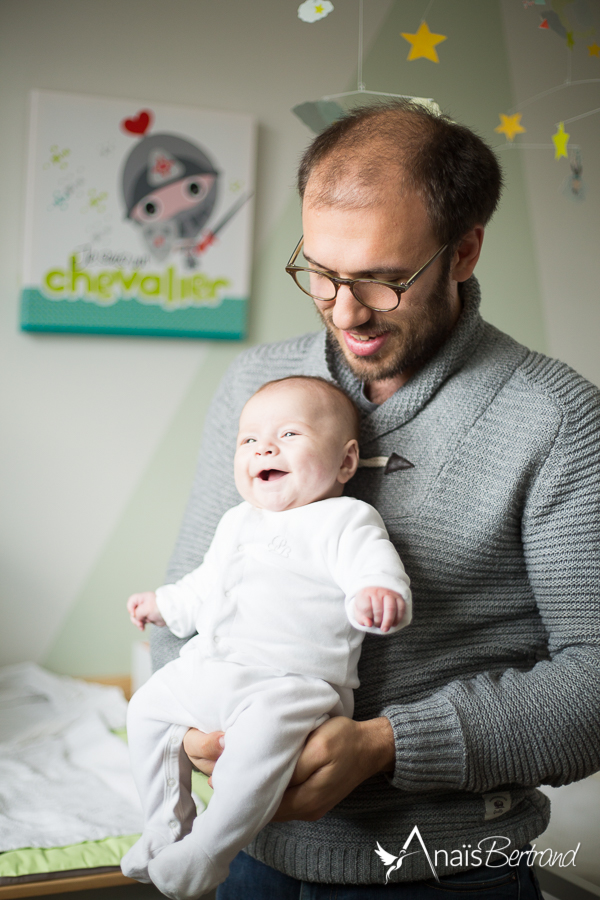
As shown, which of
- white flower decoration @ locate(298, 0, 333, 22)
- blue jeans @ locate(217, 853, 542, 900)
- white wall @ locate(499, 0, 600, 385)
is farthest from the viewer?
white wall @ locate(499, 0, 600, 385)

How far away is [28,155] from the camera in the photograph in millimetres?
2236

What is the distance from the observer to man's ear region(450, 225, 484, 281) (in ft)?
3.61

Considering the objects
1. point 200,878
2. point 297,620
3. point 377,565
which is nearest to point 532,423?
point 377,565

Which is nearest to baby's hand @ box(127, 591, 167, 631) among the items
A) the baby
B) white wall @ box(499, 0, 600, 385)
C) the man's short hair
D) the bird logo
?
the baby

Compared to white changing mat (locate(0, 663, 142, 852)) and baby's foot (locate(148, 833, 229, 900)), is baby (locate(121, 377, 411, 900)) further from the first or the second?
white changing mat (locate(0, 663, 142, 852))

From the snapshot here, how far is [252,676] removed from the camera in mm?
962

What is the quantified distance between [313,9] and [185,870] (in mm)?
2248

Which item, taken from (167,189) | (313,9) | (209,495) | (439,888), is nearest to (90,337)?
(167,189)

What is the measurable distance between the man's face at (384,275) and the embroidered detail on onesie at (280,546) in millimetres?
290

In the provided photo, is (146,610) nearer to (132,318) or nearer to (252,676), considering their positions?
(252,676)

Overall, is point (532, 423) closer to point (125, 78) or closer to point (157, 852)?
point (157, 852)

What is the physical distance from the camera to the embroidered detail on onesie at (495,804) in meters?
1.00

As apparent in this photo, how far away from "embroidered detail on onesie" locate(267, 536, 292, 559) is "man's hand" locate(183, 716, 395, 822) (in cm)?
23

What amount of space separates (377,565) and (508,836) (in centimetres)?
43
